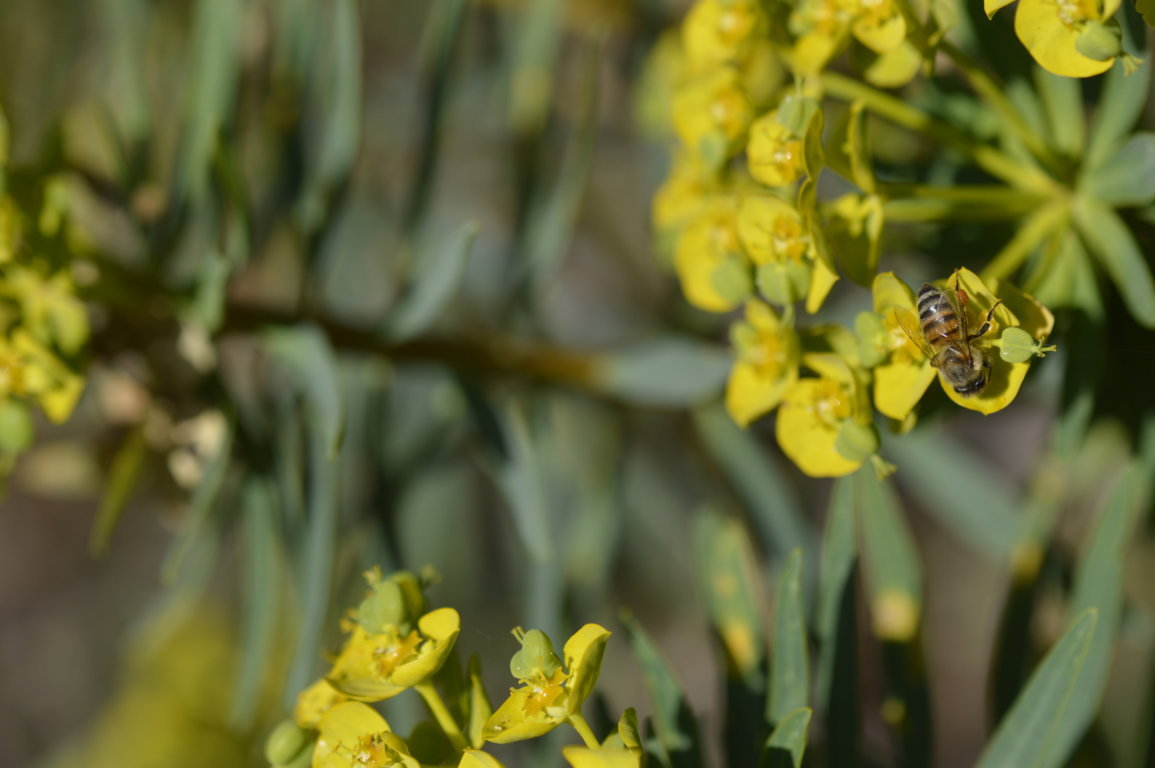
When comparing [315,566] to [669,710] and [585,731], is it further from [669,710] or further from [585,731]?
[585,731]

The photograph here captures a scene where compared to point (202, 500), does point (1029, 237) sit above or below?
above

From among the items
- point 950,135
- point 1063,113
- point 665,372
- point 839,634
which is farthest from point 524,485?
point 1063,113

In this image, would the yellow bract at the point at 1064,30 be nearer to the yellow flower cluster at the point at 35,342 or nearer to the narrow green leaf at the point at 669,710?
the narrow green leaf at the point at 669,710

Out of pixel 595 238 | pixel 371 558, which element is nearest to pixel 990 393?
pixel 371 558

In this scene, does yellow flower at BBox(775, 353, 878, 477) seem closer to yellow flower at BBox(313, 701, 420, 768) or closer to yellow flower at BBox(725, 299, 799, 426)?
yellow flower at BBox(725, 299, 799, 426)

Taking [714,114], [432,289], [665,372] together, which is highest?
[714,114]

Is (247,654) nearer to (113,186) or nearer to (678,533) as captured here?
(113,186)

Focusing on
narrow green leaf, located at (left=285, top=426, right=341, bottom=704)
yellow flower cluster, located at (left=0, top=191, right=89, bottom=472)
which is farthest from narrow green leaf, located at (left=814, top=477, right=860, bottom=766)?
yellow flower cluster, located at (left=0, top=191, right=89, bottom=472)
